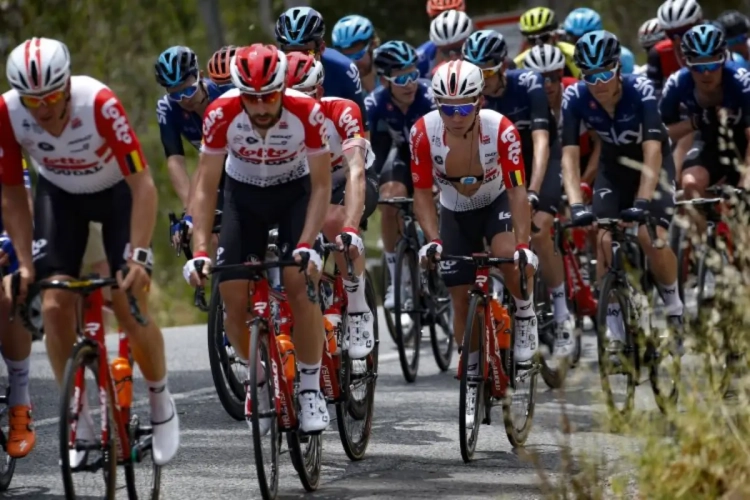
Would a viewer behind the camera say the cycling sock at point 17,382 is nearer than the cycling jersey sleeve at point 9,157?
No

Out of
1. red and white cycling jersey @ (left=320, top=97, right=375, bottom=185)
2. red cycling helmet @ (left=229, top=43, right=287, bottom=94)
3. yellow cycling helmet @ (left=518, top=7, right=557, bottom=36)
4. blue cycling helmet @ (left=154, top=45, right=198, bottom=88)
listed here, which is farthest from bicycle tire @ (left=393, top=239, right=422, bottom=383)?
red cycling helmet @ (left=229, top=43, right=287, bottom=94)

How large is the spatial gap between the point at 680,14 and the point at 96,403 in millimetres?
8143

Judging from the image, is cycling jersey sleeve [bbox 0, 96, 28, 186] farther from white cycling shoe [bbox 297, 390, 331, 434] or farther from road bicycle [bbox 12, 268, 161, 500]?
white cycling shoe [bbox 297, 390, 331, 434]

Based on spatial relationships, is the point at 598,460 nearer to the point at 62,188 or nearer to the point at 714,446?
the point at 714,446

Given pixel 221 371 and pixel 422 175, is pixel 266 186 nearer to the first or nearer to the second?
A: pixel 422 175

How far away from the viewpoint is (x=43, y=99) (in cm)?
682

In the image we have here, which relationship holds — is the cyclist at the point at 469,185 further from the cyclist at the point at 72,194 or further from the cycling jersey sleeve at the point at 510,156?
the cyclist at the point at 72,194

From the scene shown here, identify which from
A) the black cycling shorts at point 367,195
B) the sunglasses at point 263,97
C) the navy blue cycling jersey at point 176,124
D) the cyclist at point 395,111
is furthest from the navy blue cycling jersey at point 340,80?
the sunglasses at point 263,97

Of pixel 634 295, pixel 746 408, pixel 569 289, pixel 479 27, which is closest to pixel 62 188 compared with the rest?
pixel 746 408

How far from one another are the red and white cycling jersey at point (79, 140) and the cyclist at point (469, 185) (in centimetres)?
236

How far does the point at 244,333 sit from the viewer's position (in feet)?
26.2

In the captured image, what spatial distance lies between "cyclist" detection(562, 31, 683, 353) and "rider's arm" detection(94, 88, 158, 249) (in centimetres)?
392

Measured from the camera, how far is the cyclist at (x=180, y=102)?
10.5 m

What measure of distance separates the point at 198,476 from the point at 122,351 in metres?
1.27
